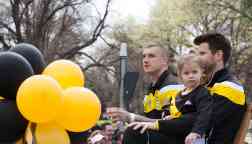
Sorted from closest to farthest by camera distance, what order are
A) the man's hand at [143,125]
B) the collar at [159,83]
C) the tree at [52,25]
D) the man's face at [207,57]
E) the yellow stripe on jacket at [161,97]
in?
the man's hand at [143,125], the man's face at [207,57], the yellow stripe on jacket at [161,97], the collar at [159,83], the tree at [52,25]

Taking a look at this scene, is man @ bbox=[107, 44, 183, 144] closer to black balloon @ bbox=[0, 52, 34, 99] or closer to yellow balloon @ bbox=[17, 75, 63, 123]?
yellow balloon @ bbox=[17, 75, 63, 123]

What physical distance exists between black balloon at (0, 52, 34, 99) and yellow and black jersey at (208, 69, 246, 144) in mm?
1350

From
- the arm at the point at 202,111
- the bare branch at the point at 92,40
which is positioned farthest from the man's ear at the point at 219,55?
the bare branch at the point at 92,40

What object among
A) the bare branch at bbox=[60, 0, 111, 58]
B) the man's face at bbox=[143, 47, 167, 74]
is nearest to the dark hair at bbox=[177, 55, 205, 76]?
the man's face at bbox=[143, 47, 167, 74]

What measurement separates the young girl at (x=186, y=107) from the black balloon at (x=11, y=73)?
0.89 metres

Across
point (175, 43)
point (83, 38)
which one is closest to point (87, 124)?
point (83, 38)

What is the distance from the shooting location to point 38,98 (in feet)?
11.3

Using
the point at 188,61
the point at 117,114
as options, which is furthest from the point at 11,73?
the point at 188,61

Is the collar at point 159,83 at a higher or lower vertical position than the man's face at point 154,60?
lower

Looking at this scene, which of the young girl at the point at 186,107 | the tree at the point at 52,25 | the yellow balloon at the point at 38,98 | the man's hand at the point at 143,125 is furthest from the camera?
the tree at the point at 52,25

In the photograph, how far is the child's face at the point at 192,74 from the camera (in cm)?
385

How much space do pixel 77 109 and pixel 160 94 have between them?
94 cm

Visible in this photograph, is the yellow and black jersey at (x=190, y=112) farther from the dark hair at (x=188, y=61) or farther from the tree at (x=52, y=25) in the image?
the tree at (x=52, y=25)

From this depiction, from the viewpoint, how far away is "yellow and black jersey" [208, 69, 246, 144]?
379 cm
